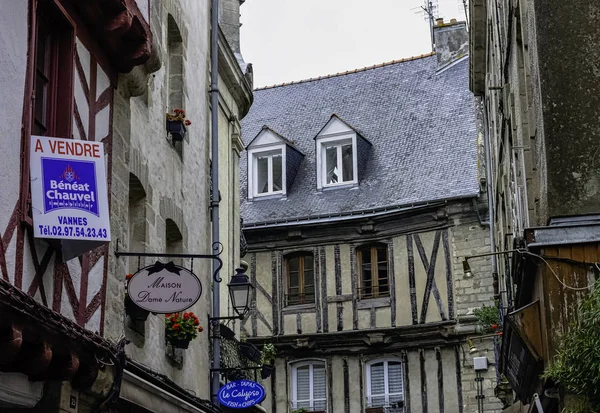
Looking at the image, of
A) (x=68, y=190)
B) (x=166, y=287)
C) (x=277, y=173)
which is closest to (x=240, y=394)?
(x=166, y=287)

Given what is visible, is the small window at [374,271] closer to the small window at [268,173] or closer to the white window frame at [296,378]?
the white window frame at [296,378]

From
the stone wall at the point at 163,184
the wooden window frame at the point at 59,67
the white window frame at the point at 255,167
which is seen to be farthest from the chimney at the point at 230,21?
the wooden window frame at the point at 59,67

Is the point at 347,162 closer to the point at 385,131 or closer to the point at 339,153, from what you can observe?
the point at 339,153

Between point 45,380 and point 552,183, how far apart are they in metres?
4.31

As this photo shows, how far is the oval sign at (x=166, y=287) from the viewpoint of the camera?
32.2 feet

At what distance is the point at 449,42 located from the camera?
26438 mm

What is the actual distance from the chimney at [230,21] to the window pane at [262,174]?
20.5 ft

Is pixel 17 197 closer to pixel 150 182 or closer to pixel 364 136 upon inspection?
pixel 150 182

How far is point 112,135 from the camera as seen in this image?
912 centimetres

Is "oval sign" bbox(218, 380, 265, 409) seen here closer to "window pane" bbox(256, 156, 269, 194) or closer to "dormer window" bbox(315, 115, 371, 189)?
"dormer window" bbox(315, 115, 371, 189)

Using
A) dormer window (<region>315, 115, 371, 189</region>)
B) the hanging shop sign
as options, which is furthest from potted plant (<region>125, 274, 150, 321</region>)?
dormer window (<region>315, 115, 371, 189</region>)

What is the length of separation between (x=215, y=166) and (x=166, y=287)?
15.6 ft

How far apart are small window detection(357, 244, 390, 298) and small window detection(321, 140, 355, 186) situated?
2.23 meters

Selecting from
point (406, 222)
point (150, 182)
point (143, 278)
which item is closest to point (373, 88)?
point (406, 222)
